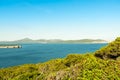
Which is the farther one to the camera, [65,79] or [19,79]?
[19,79]

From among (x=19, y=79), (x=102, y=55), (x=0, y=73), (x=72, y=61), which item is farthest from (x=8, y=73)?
(x=19, y=79)

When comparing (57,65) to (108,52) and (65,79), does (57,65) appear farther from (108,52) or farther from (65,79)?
(65,79)

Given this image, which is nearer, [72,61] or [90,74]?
[90,74]

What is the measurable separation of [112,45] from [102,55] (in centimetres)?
217

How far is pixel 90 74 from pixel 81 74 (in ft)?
1.29

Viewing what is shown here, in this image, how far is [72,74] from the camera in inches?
386

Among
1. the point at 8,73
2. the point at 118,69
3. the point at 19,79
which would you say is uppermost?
the point at 118,69

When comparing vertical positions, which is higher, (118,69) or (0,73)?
(118,69)

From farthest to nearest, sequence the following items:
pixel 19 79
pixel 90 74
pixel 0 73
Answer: pixel 0 73
pixel 19 79
pixel 90 74

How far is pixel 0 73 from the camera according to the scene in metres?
29.3

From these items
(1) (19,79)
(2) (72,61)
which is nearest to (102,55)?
(2) (72,61)

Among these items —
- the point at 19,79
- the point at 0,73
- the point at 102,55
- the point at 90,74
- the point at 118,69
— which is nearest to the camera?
the point at 90,74

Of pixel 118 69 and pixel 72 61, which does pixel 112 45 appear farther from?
pixel 118 69

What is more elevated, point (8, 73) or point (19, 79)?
point (19, 79)
